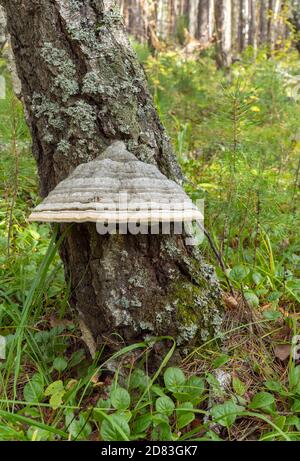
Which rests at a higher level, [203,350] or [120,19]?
[120,19]

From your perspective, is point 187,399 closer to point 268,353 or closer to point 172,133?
point 268,353

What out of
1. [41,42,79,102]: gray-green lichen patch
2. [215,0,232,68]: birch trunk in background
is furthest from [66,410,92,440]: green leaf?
[215,0,232,68]: birch trunk in background

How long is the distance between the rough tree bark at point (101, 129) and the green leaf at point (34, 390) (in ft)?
1.19

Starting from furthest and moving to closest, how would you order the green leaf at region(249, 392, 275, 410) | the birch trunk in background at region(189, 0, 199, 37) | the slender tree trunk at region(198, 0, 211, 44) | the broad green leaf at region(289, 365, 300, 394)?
the birch trunk in background at region(189, 0, 199, 37) → the slender tree trunk at region(198, 0, 211, 44) → the broad green leaf at region(289, 365, 300, 394) → the green leaf at region(249, 392, 275, 410)

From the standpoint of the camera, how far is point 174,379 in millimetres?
2037

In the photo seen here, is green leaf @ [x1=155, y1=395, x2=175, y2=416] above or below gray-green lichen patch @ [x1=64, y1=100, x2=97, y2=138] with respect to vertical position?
below

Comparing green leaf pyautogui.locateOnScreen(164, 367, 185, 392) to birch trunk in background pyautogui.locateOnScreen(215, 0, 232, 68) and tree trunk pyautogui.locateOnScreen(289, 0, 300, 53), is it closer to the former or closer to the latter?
tree trunk pyautogui.locateOnScreen(289, 0, 300, 53)

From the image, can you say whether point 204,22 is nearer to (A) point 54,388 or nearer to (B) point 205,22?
(B) point 205,22

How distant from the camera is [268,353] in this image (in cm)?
239

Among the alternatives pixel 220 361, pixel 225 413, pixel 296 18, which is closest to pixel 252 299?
pixel 220 361

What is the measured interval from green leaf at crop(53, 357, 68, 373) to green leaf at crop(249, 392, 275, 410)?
988mm

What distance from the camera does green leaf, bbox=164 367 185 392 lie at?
201 centimetres
